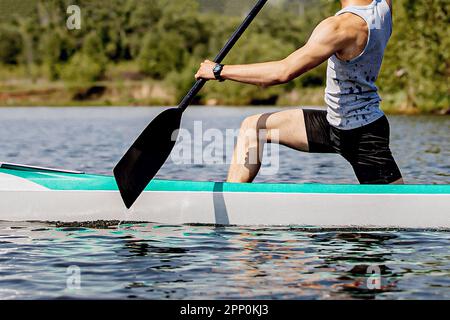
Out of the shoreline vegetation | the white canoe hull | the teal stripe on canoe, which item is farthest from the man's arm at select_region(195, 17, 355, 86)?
the shoreline vegetation

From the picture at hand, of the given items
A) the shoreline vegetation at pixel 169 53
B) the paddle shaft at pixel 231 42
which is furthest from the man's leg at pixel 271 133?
the shoreline vegetation at pixel 169 53

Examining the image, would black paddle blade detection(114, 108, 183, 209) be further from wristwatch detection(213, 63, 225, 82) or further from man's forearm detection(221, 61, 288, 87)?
man's forearm detection(221, 61, 288, 87)

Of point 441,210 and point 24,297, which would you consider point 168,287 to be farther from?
point 441,210

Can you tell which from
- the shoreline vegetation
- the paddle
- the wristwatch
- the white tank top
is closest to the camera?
the white tank top

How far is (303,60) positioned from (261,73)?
41 centimetres

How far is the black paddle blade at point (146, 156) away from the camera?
9375 millimetres

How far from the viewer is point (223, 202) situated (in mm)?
9297

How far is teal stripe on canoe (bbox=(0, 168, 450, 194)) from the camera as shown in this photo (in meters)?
9.01

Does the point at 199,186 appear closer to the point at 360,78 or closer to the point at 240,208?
the point at 240,208

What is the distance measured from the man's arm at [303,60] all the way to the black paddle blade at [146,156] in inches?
55.0

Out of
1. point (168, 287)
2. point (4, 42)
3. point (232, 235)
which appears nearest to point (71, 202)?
point (232, 235)

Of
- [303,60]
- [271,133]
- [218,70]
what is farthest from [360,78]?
[218,70]

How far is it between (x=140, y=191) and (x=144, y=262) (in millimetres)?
1487

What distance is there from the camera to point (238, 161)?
8992 millimetres
